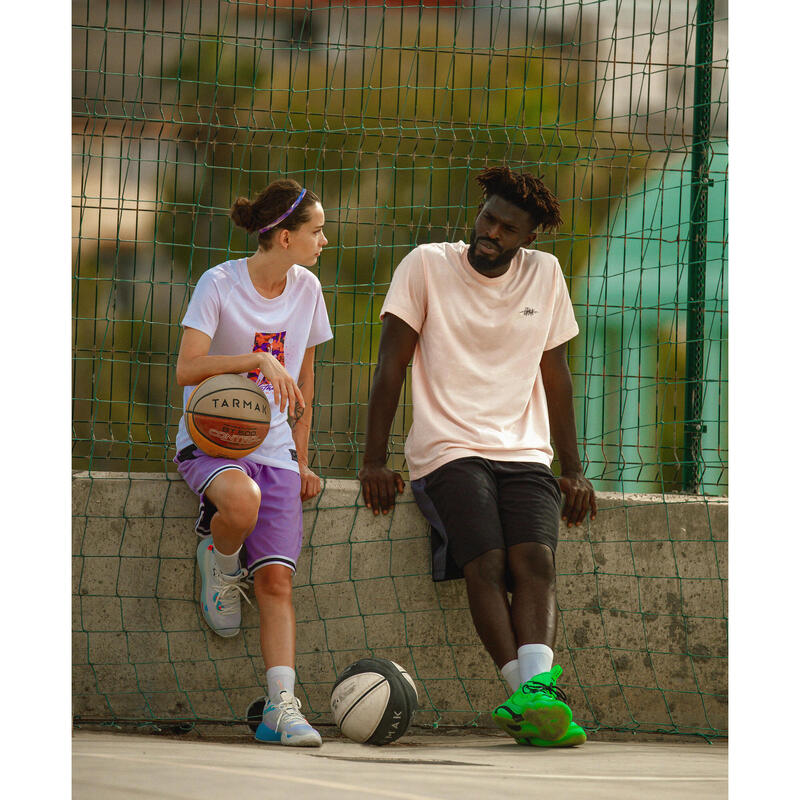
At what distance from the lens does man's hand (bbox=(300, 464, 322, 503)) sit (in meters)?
3.79

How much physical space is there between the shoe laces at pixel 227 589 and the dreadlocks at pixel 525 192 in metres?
1.53

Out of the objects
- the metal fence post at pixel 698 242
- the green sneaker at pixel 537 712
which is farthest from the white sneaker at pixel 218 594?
the metal fence post at pixel 698 242

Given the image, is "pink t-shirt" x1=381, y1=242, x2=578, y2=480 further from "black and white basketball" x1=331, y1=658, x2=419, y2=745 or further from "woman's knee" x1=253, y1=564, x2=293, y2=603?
"black and white basketball" x1=331, y1=658, x2=419, y2=745

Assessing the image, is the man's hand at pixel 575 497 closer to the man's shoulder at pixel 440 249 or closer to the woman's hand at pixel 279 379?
the man's shoulder at pixel 440 249

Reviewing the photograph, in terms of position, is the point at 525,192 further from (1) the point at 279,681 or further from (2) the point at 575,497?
(1) the point at 279,681

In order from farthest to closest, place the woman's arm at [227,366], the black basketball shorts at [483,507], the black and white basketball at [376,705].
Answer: the black basketball shorts at [483,507] → the woman's arm at [227,366] → the black and white basketball at [376,705]

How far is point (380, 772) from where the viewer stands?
2578 millimetres

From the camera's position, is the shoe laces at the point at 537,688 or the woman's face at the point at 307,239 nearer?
the shoe laces at the point at 537,688

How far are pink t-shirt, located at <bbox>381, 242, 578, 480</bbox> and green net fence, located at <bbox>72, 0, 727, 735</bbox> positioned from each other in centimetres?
46

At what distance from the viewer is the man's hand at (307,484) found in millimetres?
3793

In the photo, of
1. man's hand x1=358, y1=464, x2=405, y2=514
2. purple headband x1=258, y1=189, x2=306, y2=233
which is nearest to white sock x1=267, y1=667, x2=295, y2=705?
man's hand x1=358, y1=464, x2=405, y2=514

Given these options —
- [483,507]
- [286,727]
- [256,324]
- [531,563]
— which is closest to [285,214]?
[256,324]

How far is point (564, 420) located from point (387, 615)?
937 millimetres

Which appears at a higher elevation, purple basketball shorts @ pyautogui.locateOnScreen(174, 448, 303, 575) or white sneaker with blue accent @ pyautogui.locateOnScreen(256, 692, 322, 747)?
purple basketball shorts @ pyautogui.locateOnScreen(174, 448, 303, 575)
